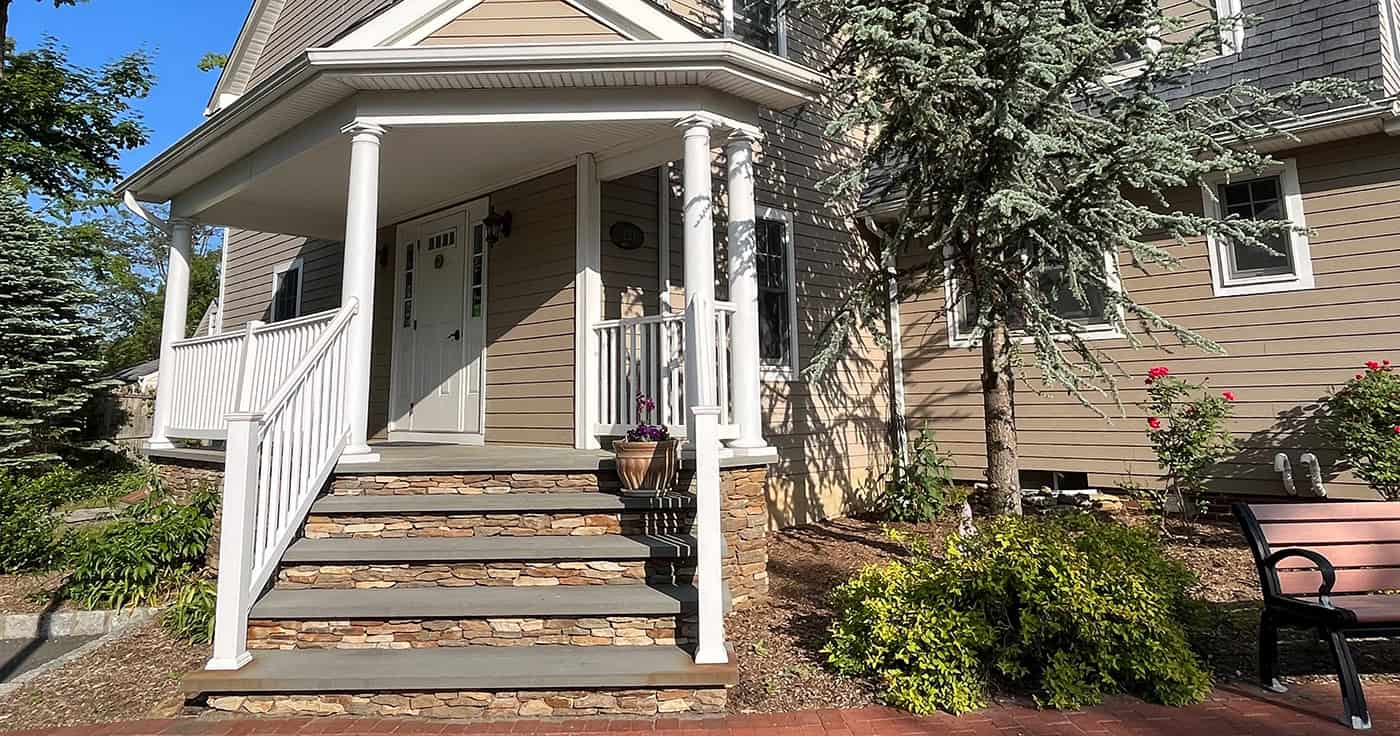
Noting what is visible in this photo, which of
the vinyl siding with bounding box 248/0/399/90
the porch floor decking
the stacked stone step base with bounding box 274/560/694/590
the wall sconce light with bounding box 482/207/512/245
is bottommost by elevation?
the stacked stone step base with bounding box 274/560/694/590

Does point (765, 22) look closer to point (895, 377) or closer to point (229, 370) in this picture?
point (895, 377)

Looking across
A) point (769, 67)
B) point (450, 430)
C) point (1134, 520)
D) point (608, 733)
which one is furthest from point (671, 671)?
point (1134, 520)

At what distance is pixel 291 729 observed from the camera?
2.72 metres

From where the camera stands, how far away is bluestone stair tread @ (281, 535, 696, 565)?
351 centimetres

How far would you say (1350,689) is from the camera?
258cm

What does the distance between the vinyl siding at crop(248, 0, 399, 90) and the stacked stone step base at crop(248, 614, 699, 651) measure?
5.88 m

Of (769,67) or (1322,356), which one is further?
(1322,356)

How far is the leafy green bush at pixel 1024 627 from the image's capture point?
287 cm

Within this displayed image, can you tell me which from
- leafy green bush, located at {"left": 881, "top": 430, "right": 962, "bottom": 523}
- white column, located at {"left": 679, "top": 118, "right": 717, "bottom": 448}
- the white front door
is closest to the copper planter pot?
A: white column, located at {"left": 679, "top": 118, "right": 717, "bottom": 448}

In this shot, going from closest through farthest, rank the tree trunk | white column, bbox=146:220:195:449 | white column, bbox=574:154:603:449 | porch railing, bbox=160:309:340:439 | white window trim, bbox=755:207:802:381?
1. porch railing, bbox=160:309:340:439
2. the tree trunk
3. white column, bbox=574:154:603:449
4. white column, bbox=146:220:195:449
5. white window trim, bbox=755:207:802:381

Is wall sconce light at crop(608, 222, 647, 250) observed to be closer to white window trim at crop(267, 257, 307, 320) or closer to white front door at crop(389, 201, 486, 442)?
white front door at crop(389, 201, 486, 442)

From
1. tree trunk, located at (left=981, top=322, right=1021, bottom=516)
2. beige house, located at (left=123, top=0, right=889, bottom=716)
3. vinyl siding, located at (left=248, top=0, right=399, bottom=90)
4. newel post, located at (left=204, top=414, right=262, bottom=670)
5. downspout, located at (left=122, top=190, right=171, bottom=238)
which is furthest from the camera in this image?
vinyl siding, located at (left=248, top=0, right=399, bottom=90)

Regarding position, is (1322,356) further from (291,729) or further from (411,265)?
(411,265)

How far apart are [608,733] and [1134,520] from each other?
528 cm
